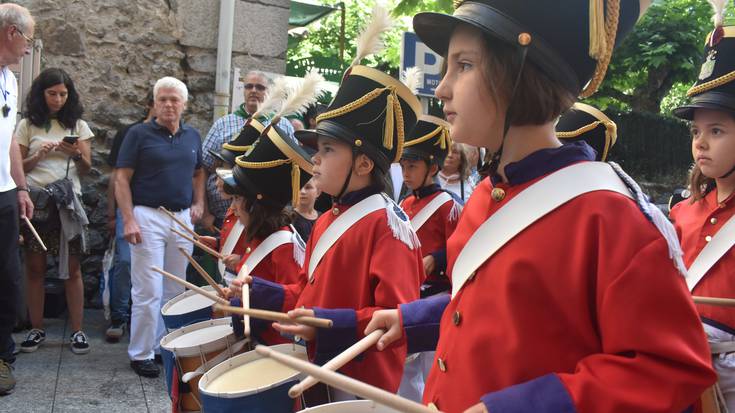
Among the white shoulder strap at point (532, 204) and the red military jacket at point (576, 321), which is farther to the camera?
the white shoulder strap at point (532, 204)

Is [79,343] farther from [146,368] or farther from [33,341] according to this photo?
[146,368]

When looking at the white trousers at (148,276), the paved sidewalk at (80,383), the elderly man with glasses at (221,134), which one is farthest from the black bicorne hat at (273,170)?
the elderly man with glasses at (221,134)

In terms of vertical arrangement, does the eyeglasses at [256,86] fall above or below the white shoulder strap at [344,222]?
above

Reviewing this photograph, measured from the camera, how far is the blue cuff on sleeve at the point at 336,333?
8.31 ft

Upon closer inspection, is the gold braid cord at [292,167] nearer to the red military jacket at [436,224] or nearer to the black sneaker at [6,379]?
the red military jacket at [436,224]

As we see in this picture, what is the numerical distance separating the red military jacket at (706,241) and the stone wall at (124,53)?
5478 mm

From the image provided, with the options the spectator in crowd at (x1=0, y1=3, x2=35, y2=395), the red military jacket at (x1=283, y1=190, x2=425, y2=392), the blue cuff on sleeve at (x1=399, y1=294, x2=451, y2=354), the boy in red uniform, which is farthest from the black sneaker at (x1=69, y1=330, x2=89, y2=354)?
the boy in red uniform

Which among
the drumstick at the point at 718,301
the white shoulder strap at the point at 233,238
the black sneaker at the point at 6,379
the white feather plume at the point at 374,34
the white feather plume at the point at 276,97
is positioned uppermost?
the white feather plume at the point at 374,34

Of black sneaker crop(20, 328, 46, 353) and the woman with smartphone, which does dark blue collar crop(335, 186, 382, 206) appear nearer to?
the woman with smartphone

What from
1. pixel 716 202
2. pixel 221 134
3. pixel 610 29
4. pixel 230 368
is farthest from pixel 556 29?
pixel 221 134

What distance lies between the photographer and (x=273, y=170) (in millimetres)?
3883

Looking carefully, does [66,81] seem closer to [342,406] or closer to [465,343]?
[342,406]

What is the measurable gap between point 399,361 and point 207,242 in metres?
2.92

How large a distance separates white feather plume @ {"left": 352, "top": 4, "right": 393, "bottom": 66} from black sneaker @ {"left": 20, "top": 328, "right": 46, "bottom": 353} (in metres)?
4.18
